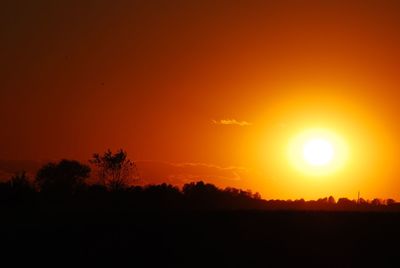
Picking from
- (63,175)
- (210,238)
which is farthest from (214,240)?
(63,175)

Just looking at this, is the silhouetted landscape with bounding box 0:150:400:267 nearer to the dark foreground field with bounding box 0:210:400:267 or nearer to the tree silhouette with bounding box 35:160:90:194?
the dark foreground field with bounding box 0:210:400:267

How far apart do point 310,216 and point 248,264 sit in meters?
6.46

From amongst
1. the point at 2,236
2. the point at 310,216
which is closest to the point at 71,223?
the point at 2,236

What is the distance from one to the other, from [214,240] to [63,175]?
8712 centimetres

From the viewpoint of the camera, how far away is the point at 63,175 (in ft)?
387

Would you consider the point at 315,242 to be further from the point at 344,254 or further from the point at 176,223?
the point at 176,223

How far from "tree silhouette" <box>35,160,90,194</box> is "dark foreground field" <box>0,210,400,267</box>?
2764 inches

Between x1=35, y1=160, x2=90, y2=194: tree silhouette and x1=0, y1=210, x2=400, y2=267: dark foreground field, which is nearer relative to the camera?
x1=0, y1=210, x2=400, y2=267: dark foreground field

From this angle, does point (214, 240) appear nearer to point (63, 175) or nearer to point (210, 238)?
point (210, 238)

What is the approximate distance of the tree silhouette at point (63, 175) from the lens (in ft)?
360

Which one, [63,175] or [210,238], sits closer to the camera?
[210,238]

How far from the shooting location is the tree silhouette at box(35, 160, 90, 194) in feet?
360

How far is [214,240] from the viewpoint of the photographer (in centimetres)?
3412

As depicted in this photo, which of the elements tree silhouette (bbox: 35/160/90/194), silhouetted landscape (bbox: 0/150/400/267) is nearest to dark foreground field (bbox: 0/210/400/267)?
silhouetted landscape (bbox: 0/150/400/267)
